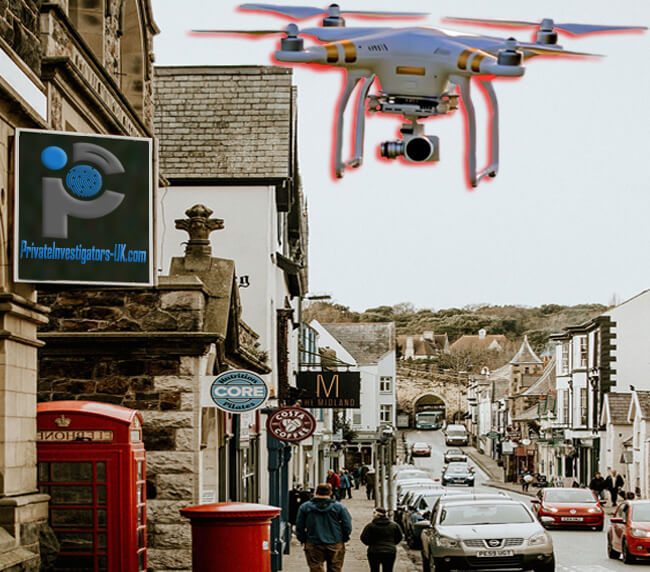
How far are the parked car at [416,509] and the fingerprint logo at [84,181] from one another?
19.1 m

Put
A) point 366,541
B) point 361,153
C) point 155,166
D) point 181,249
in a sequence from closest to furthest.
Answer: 1. point 361,153
2. point 155,166
3. point 366,541
4. point 181,249

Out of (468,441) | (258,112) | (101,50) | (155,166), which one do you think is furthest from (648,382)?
(468,441)

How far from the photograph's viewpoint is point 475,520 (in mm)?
21609

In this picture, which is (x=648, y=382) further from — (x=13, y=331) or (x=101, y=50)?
(x=13, y=331)

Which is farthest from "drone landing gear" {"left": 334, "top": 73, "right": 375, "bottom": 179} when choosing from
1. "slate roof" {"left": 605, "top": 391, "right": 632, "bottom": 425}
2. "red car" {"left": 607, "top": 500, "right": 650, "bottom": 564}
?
"slate roof" {"left": 605, "top": 391, "right": 632, "bottom": 425}

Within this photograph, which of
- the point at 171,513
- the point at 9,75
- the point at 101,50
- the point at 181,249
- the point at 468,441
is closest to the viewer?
the point at 9,75

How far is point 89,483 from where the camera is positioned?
12.4 metres

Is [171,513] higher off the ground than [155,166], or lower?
lower

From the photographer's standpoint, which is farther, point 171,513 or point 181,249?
point 181,249

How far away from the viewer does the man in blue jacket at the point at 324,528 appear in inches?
680

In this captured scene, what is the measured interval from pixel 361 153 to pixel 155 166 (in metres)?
4.80

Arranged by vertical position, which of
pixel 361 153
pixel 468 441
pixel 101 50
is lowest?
pixel 468 441

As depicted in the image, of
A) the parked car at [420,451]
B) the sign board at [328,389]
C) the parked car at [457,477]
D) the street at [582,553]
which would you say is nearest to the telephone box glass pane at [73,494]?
the street at [582,553]

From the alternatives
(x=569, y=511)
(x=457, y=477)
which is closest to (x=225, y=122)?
(x=569, y=511)
